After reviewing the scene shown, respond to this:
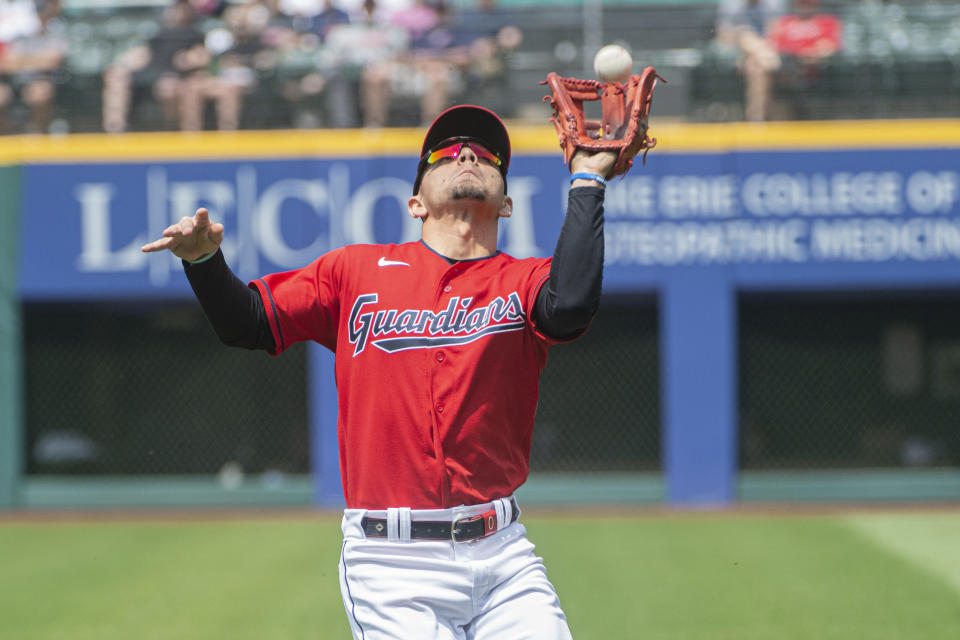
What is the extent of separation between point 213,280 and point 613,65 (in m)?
1.21

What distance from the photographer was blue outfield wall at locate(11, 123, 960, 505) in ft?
34.8

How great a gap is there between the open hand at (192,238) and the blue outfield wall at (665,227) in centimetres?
797

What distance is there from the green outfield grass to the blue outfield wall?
160 cm

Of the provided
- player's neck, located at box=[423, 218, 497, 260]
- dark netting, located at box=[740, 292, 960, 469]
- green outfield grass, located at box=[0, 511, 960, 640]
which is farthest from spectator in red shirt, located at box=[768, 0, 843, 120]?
player's neck, located at box=[423, 218, 497, 260]

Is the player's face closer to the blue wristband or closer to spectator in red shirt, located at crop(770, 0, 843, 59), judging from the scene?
the blue wristband

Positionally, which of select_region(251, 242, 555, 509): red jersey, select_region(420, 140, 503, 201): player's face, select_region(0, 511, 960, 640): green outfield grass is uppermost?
select_region(420, 140, 503, 201): player's face

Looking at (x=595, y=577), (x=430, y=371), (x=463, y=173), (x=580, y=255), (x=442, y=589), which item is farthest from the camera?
(x=595, y=577)

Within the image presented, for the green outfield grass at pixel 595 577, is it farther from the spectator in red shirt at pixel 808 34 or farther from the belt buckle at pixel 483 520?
the spectator in red shirt at pixel 808 34

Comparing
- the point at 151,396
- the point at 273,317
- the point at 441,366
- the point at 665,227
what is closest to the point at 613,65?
the point at 441,366

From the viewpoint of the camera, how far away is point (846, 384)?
36.0 ft

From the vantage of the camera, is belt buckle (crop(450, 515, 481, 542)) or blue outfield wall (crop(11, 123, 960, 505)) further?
blue outfield wall (crop(11, 123, 960, 505))

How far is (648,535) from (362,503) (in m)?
6.74

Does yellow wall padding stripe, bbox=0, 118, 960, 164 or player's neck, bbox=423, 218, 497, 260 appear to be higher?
yellow wall padding stripe, bbox=0, 118, 960, 164

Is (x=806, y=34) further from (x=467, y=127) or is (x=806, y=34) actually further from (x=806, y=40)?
(x=467, y=127)
